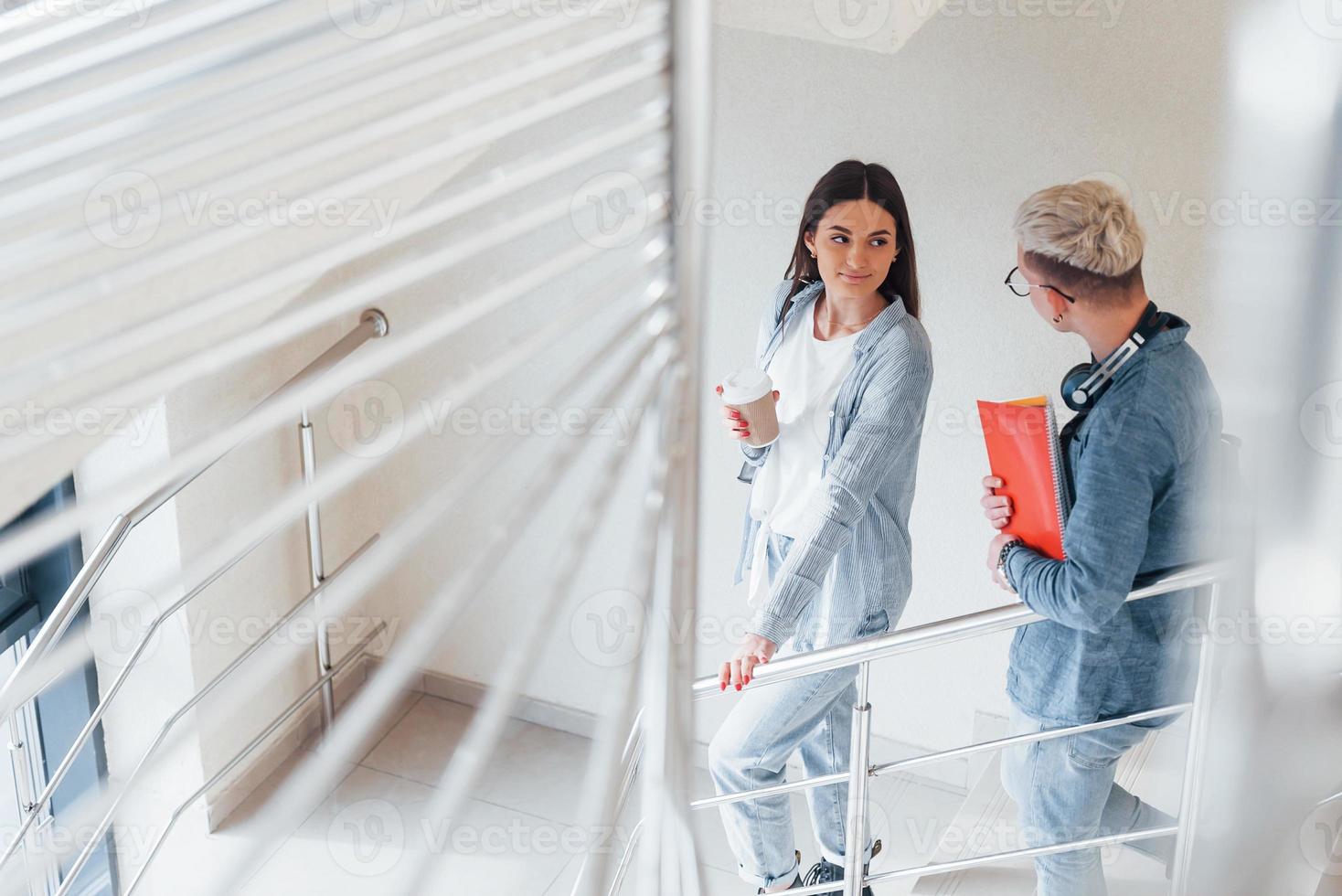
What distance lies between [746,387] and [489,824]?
153 cm

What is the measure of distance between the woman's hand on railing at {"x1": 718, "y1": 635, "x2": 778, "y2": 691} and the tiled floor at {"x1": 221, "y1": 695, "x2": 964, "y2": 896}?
102cm

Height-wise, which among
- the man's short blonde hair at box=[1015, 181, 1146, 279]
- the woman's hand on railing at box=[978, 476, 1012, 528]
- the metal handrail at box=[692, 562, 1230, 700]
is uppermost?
the man's short blonde hair at box=[1015, 181, 1146, 279]

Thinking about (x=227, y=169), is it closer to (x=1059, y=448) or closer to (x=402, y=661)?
(x=402, y=661)

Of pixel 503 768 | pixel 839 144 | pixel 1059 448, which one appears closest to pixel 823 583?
pixel 1059 448

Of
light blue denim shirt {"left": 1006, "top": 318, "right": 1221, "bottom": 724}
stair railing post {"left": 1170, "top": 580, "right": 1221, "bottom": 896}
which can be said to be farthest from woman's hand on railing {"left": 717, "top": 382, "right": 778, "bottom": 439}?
stair railing post {"left": 1170, "top": 580, "right": 1221, "bottom": 896}

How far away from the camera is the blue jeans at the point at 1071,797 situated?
173 cm

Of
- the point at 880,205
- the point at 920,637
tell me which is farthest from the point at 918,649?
the point at 880,205

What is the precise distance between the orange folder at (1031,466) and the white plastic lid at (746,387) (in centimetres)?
32

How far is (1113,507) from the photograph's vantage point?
155 centimetres

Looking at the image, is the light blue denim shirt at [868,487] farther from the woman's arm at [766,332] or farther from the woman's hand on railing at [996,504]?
the woman's hand on railing at [996,504]

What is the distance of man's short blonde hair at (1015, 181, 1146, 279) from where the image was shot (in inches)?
64.5

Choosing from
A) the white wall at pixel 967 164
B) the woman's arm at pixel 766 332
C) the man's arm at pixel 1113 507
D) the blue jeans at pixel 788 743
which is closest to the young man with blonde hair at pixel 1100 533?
the man's arm at pixel 1113 507

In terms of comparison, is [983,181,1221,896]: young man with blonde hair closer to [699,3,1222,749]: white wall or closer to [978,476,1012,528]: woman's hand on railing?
[978,476,1012,528]: woman's hand on railing

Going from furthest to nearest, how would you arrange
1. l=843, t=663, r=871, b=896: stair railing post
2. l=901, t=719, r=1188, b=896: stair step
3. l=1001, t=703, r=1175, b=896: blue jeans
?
l=901, t=719, r=1188, b=896: stair step → l=843, t=663, r=871, b=896: stair railing post → l=1001, t=703, r=1175, b=896: blue jeans
